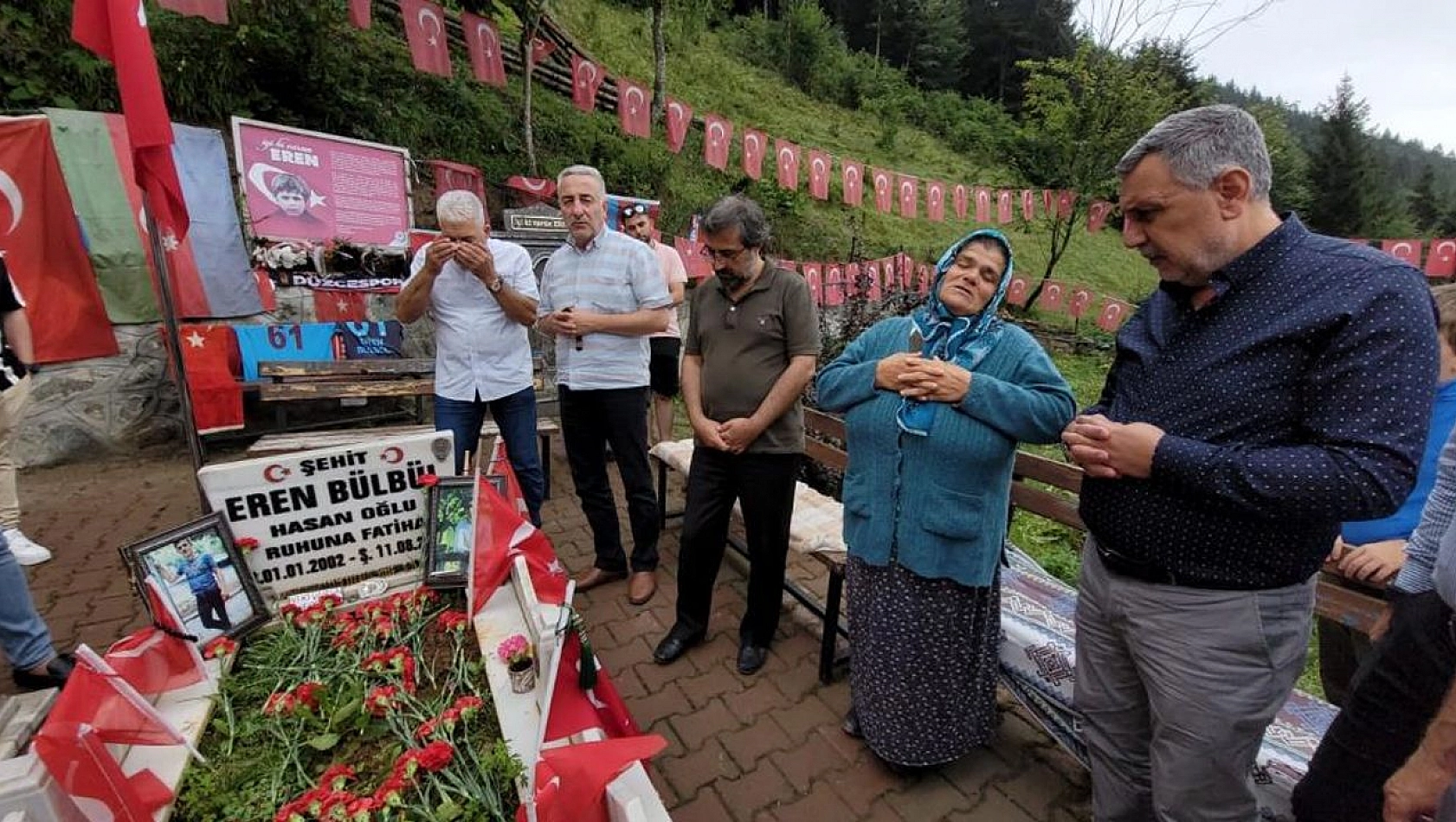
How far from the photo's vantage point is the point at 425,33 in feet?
16.3

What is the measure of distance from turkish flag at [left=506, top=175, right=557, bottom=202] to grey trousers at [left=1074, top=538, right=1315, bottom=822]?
22.8ft

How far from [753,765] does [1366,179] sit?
119 feet

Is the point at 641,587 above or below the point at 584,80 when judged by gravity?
below

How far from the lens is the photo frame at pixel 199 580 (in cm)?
165

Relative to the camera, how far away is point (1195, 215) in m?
1.21

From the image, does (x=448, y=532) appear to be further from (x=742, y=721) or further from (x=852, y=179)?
(x=852, y=179)

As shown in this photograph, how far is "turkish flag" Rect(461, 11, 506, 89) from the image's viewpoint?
5.24 meters

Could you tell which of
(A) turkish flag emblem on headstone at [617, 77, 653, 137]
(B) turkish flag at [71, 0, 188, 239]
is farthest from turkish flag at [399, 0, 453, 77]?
(B) turkish flag at [71, 0, 188, 239]

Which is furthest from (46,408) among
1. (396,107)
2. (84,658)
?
(84,658)

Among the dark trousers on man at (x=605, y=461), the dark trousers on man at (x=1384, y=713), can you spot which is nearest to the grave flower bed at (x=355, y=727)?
the dark trousers on man at (x=605, y=461)

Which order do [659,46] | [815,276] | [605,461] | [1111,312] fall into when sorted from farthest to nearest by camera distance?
[1111,312] < [659,46] < [815,276] < [605,461]

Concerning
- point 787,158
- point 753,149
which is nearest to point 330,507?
point 753,149

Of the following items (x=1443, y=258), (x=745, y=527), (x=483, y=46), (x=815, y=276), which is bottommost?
(x=745, y=527)

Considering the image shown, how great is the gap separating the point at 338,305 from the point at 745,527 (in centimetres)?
507
